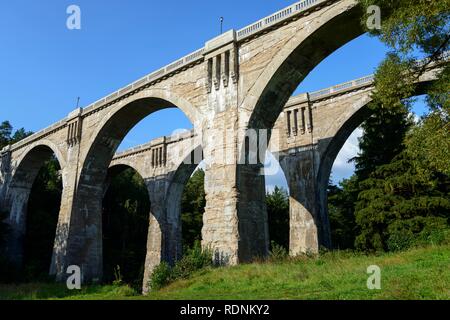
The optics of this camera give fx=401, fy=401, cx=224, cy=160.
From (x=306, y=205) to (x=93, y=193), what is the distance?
11.8 metres

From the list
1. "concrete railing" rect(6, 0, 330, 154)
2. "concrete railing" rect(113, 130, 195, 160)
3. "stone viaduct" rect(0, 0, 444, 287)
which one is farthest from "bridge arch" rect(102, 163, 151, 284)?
"concrete railing" rect(6, 0, 330, 154)

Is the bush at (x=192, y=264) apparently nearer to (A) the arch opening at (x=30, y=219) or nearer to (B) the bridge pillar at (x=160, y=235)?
(B) the bridge pillar at (x=160, y=235)

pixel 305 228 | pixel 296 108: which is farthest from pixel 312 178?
pixel 296 108

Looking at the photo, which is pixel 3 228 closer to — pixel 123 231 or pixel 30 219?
pixel 30 219

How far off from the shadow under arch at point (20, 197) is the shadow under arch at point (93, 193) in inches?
288

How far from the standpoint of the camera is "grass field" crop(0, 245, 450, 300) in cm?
688

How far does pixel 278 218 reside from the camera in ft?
126

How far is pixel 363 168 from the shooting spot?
21812 mm

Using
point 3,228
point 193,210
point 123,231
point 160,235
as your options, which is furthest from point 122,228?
point 160,235

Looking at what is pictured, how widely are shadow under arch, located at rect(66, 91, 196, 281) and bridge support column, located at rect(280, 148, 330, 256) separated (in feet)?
26.8

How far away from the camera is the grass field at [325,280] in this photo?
6883mm

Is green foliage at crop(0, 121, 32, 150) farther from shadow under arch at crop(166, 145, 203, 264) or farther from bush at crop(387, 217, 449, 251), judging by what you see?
bush at crop(387, 217, 449, 251)
